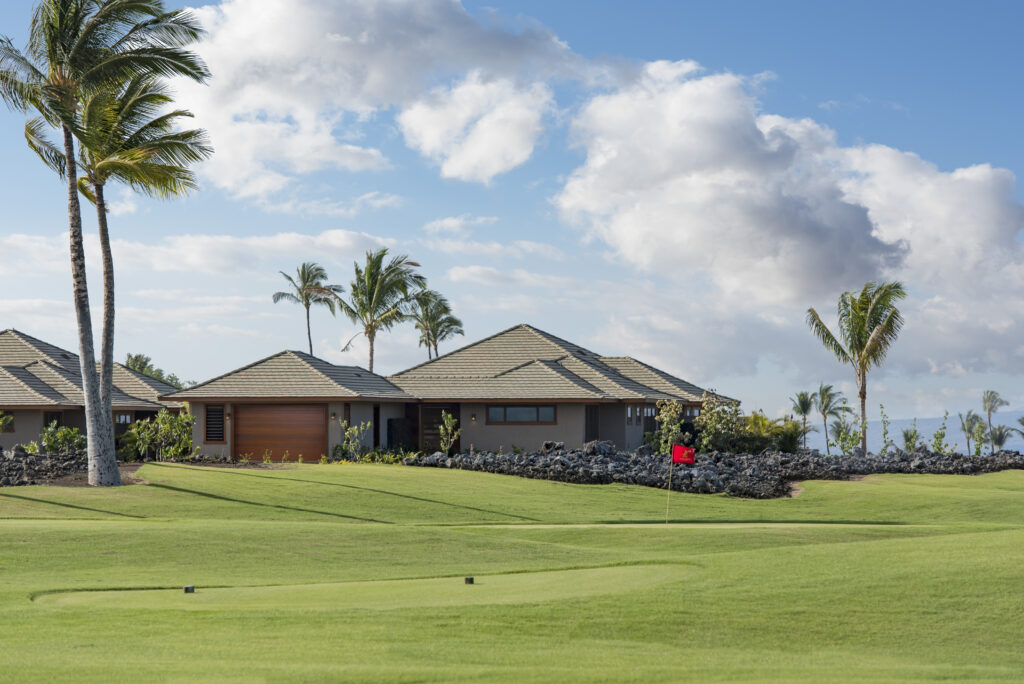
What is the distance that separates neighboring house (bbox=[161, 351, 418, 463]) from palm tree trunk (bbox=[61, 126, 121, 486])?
10265 mm

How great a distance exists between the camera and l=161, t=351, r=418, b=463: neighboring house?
38875mm

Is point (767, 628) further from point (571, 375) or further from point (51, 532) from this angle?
point (571, 375)

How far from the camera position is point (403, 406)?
4331 cm

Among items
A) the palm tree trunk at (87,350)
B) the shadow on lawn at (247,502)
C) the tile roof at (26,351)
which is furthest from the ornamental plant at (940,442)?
the tile roof at (26,351)

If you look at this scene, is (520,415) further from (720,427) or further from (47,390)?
(47,390)

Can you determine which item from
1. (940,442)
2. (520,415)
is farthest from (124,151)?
(940,442)

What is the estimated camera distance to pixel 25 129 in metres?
31.7

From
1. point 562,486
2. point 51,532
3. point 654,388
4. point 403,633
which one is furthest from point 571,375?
point 403,633

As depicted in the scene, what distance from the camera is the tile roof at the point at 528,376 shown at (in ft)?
132

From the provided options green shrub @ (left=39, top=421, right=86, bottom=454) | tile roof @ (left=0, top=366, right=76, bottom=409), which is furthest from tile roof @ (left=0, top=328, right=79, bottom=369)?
green shrub @ (left=39, top=421, right=86, bottom=454)

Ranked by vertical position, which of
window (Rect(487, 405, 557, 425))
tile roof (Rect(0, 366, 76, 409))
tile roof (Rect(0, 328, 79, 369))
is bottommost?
window (Rect(487, 405, 557, 425))

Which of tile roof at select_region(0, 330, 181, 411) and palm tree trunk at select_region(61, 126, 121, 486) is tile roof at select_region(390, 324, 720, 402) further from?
palm tree trunk at select_region(61, 126, 121, 486)

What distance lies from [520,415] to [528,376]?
6.45 feet

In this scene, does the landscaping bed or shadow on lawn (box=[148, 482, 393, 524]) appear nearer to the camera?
shadow on lawn (box=[148, 482, 393, 524])
